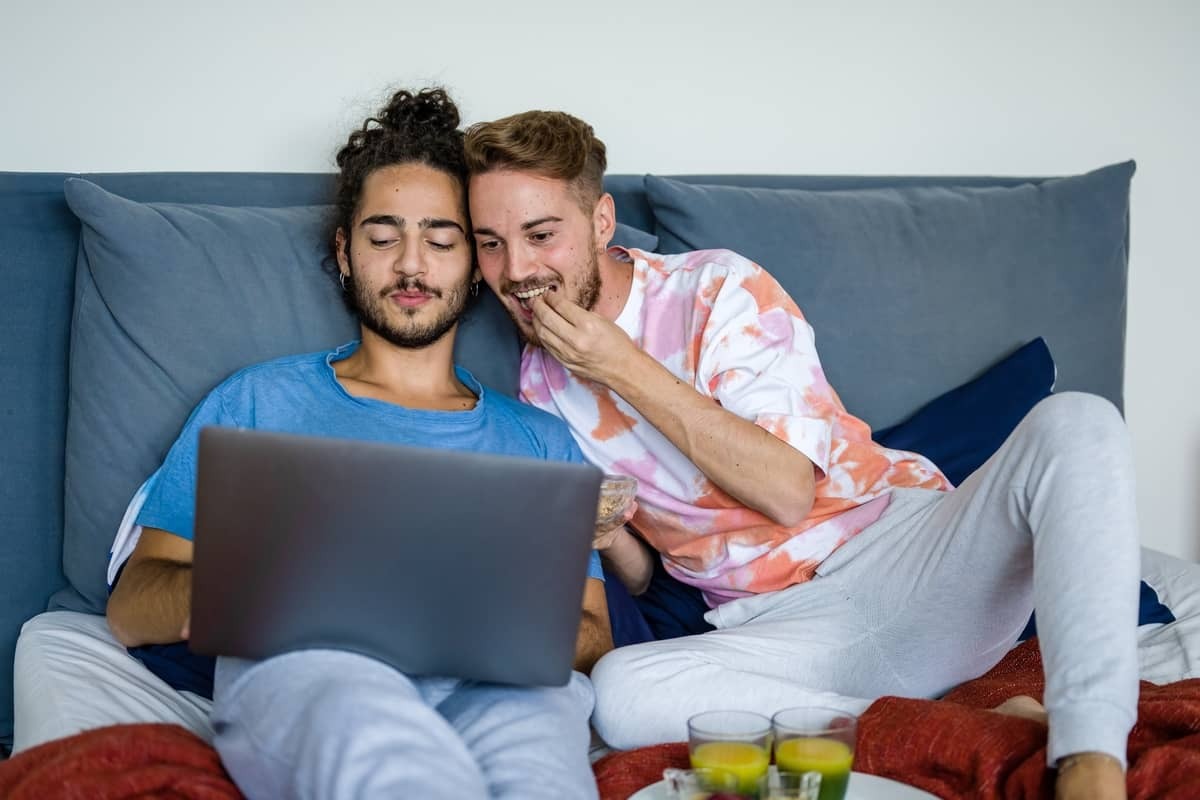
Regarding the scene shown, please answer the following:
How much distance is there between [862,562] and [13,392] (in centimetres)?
130

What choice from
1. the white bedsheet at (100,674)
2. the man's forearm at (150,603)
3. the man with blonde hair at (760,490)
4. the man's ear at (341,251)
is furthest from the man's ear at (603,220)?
the white bedsheet at (100,674)

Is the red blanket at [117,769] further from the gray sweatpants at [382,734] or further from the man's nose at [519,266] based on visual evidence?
the man's nose at [519,266]

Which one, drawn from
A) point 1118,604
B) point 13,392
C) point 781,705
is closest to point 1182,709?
point 1118,604

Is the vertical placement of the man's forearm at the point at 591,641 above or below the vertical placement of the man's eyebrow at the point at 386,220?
below

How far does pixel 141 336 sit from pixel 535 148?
64 cm

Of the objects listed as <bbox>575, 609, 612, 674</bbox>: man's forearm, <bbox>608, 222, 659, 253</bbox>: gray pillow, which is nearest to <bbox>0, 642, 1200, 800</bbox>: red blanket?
<bbox>575, 609, 612, 674</bbox>: man's forearm

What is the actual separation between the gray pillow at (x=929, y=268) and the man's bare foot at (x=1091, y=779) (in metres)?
1.02

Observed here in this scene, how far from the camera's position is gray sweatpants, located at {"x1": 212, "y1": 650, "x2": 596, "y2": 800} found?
109 cm

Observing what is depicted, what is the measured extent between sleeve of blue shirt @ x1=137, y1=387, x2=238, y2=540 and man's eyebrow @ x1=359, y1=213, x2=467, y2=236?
0.42 metres

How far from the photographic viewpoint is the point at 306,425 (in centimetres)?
172

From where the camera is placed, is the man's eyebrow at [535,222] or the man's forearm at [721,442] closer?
the man's forearm at [721,442]

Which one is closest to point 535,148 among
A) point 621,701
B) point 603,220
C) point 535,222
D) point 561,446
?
point 535,222

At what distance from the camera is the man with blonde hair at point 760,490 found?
140 centimetres

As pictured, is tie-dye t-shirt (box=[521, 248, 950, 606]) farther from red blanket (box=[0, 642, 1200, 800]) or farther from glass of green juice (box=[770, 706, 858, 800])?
glass of green juice (box=[770, 706, 858, 800])
